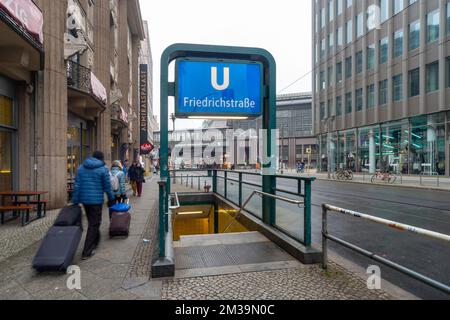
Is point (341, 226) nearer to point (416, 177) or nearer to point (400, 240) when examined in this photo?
point (400, 240)

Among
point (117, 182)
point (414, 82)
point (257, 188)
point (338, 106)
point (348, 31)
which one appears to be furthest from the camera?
point (338, 106)

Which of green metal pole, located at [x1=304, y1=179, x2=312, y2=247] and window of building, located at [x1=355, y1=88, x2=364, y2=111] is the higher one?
window of building, located at [x1=355, y1=88, x2=364, y2=111]

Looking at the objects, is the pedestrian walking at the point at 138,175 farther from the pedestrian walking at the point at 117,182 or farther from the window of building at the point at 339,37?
the window of building at the point at 339,37

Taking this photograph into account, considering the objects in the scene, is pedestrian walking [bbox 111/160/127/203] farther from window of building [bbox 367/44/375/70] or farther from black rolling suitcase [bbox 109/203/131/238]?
window of building [bbox 367/44/375/70]

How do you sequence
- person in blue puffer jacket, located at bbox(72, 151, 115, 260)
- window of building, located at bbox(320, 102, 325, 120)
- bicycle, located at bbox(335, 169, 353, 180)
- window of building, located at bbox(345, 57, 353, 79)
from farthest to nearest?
window of building, located at bbox(320, 102, 325, 120)
window of building, located at bbox(345, 57, 353, 79)
bicycle, located at bbox(335, 169, 353, 180)
person in blue puffer jacket, located at bbox(72, 151, 115, 260)

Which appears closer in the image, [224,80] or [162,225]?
[162,225]

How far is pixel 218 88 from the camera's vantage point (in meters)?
5.97

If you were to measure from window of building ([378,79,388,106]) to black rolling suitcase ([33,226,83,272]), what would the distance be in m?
31.7

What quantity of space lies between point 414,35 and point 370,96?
702 centimetres

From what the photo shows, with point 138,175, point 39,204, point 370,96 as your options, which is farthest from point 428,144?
point 39,204

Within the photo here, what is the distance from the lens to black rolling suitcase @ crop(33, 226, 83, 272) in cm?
416

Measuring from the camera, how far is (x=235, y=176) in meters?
9.73

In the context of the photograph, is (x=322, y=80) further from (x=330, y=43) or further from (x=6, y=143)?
(x=6, y=143)

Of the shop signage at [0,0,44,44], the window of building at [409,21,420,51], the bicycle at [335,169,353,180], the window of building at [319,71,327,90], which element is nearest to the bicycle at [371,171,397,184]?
the bicycle at [335,169,353,180]
